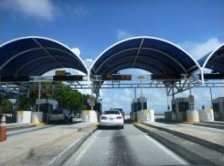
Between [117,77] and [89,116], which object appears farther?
[117,77]

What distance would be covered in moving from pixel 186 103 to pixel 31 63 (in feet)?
67.2

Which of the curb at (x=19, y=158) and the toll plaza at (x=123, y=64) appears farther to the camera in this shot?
the toll plaza at (x=123, y=64)

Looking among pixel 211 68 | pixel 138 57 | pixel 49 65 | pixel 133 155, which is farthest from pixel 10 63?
pixel 133 155

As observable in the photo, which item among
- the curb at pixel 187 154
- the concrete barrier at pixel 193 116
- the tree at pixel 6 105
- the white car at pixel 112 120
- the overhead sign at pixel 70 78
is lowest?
the curb at pixel 187 154

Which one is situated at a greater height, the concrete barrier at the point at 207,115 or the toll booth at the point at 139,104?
the toll booth at the point at 139,104

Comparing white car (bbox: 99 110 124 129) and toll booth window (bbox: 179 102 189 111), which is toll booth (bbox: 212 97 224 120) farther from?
white car (bbox: 99 110 124 129)

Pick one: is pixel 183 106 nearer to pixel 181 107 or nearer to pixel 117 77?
pixel 181 107

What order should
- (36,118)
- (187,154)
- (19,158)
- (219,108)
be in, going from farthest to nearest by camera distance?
(219,108)
(36,118)
(187,154)
(19,158)

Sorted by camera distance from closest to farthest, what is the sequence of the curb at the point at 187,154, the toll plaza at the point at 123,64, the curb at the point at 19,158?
1. the curb at the point at 19,158
2. the curb at the point at 187,154
3. the toll plaza at the point at 123,64

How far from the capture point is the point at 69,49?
134ft

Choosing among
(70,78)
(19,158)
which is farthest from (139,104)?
(19,158)

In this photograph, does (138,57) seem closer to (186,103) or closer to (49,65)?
(186,103)

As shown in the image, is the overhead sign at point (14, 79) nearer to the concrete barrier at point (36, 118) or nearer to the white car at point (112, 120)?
the concrete barrier at point (36, 118)

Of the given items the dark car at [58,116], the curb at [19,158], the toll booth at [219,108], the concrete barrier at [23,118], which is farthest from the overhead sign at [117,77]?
the curb at [19,158]
